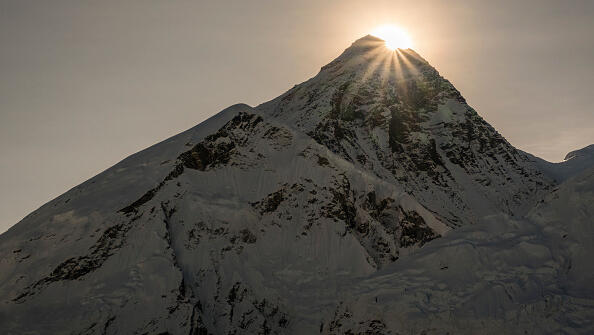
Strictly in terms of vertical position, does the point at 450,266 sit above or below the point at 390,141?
below

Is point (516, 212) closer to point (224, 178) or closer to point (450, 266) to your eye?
point (224, 178)

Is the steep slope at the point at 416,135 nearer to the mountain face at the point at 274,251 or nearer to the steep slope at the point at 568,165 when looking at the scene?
the mountain face at the point at 274,251

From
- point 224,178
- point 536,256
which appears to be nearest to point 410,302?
point 536,256

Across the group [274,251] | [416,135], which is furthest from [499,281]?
[416,135]

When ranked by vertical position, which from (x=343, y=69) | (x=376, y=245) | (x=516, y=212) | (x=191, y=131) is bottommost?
(x=516, y=212)

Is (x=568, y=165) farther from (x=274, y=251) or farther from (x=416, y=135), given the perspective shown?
(x=274, y=251)

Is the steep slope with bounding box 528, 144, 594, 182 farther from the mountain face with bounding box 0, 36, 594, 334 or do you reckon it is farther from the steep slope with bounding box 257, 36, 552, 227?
the mountain face with bounding box 0, 36, 594, 334

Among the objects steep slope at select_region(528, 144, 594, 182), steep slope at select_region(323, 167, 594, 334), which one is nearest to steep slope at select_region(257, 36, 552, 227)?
steep slope at select_region(528, 144, 594, 182)

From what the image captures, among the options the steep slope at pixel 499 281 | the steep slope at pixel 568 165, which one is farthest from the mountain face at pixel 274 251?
the steep slope at pixel 568 165

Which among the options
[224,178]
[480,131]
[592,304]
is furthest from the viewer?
[480,131]
